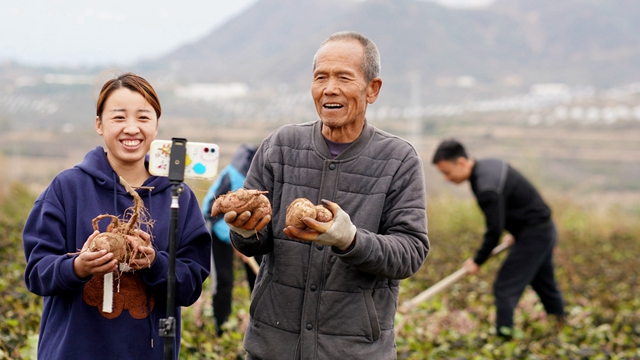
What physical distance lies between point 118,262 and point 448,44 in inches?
2608

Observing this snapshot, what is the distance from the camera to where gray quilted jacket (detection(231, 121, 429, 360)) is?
2164 millimetres

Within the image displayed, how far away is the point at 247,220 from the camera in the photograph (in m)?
2.05

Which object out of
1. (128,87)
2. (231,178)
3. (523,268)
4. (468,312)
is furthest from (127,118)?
(468,312)

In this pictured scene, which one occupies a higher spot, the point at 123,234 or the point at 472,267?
the point at 123,234

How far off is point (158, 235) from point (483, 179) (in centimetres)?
339

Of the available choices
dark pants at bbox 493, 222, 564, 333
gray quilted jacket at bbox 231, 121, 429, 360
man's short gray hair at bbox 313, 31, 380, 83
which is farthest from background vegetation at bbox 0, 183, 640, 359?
man's short gray hair at bbox 313, 31, 380, 83

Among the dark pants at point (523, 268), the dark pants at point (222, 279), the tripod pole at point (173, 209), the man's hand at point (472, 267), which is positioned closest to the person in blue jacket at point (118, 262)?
the tripod pole at point (173, 209)

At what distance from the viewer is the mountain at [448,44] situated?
58094 mm

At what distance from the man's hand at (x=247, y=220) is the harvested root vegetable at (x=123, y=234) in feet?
0.87

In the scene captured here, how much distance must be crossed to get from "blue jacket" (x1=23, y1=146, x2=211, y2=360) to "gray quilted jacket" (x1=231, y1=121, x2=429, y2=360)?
0.26 meters

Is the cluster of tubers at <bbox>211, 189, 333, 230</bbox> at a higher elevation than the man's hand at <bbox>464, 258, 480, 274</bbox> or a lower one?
higher

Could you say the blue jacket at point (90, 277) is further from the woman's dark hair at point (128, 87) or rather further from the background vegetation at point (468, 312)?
the background vegetation at point (468, 312)

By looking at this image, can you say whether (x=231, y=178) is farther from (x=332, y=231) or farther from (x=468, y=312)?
(x=468, y=312)

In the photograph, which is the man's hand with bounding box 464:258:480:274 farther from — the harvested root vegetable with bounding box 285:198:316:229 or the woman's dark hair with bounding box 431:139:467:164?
the harvested root vegetable with bounding box 285:198:316:229
